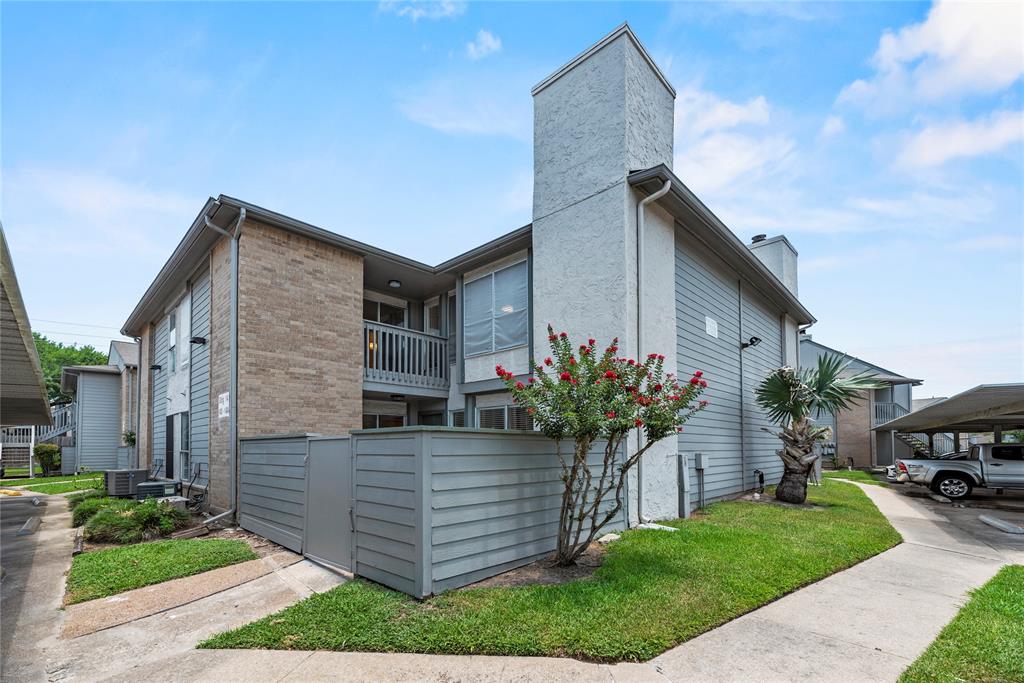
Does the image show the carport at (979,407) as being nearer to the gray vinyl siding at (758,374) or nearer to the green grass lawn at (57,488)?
the gray vinyl siding at (758,374)

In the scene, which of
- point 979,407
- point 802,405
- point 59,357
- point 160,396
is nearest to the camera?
point 979,407

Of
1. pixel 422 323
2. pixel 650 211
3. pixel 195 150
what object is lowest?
pixel 422 323

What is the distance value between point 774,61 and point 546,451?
330 inches

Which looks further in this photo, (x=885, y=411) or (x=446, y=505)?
(x=885, y=411)

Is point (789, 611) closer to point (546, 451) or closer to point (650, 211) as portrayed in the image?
point (546, 451)

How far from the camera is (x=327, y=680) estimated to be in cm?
348

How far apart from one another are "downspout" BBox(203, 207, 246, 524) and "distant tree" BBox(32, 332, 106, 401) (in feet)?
158

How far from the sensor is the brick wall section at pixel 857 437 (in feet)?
83.0

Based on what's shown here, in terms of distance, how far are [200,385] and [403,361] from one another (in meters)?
4.32

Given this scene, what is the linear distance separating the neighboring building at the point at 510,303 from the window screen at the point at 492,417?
0.06 m

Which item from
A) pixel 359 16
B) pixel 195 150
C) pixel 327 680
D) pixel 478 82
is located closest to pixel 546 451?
pixel 327 680

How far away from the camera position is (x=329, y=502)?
644 centimetres


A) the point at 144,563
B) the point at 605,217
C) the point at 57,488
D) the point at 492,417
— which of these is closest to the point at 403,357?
the point at 492,417

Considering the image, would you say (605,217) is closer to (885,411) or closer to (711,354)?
(711,354)
